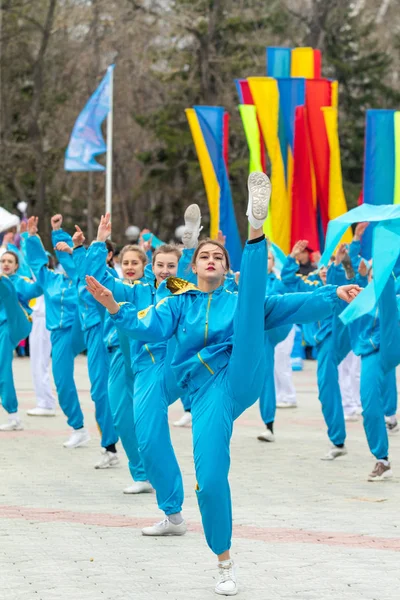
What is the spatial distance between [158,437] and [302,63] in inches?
625

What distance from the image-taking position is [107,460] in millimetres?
9703

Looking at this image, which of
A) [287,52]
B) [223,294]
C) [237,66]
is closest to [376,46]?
[237,66]

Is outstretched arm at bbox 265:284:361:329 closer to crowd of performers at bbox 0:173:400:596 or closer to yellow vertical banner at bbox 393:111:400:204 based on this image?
crowd of performers at bbox 0:173:400:596

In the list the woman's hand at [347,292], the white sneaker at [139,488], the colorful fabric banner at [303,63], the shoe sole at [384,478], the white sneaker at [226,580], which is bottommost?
the shoe sole at [384,478]

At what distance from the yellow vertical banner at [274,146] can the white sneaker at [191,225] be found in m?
11.1

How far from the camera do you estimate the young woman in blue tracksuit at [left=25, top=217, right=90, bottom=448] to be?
10930 millimetres

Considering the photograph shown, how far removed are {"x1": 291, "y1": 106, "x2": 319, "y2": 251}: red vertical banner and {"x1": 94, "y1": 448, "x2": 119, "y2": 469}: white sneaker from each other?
9.98 metres

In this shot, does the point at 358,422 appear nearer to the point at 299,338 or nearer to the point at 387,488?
the point at 387,488

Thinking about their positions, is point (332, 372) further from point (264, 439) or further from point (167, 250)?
point (167, 250)

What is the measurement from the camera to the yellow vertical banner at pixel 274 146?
63.9 ft

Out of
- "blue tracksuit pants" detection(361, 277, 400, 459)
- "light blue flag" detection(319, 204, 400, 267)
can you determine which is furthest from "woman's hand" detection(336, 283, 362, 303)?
"blue tracksuit pants" detection(361, 277, 400, 459)

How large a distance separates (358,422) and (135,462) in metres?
5.17

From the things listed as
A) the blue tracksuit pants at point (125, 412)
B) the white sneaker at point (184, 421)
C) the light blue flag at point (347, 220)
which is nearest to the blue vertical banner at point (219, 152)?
the white sneaker at point (184, 421)

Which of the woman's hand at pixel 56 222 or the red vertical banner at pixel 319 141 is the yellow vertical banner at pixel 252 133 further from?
the woman's hand at pixel 56 222
